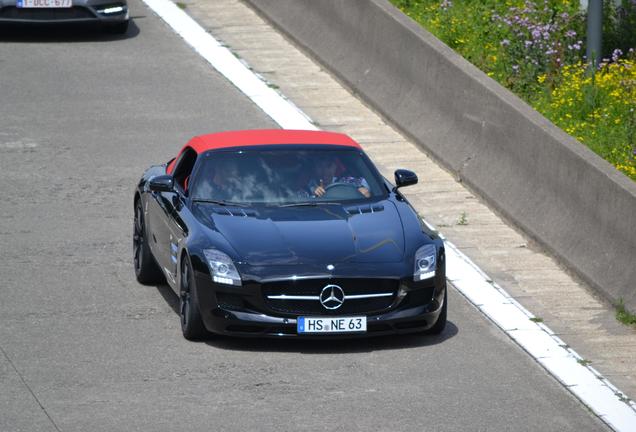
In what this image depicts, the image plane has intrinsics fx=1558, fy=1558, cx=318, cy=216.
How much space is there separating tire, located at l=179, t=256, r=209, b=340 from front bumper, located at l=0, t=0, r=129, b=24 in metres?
11.1

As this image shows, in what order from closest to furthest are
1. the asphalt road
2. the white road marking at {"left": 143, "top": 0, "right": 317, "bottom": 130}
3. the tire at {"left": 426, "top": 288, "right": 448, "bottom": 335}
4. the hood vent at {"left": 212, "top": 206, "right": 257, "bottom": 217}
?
the asphalt road → the tire at {"left": 426, "top": 288, "right": 448, "bottom": 335} → the hood vent at {"left": 212, "top": 206, "right": 257, "bottom": 217} → the white road marking at {"left": 143, "top": 0, "right": 317, "bottom": 130}

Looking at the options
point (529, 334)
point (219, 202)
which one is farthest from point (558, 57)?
point (219, 202)

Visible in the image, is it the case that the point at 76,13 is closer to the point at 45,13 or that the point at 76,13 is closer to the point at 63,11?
the point at 63,11

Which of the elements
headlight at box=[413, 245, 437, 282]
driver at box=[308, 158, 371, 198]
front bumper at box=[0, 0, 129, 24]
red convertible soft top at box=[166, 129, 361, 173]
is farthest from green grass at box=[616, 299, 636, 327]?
front bumper at box=[0, 0, 129, 24]

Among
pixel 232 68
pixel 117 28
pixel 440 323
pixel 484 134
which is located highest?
pixel 440 323

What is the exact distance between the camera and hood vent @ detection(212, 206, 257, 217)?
11.9 metres

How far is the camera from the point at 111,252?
46.0ft

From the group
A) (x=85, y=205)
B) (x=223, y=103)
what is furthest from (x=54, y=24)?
(x=85, y=205)

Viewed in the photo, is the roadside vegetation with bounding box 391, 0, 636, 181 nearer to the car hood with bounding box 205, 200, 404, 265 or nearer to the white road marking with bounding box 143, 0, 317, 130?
the white road marking with bounding box 143, 0, 317, 130

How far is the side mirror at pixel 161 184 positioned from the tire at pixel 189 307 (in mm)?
819

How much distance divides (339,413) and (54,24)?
1365 centimetres

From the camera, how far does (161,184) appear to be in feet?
40.2

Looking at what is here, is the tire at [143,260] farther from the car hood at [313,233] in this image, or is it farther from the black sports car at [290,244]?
the car hood at [313,233]

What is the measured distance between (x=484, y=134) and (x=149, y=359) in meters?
6.37
